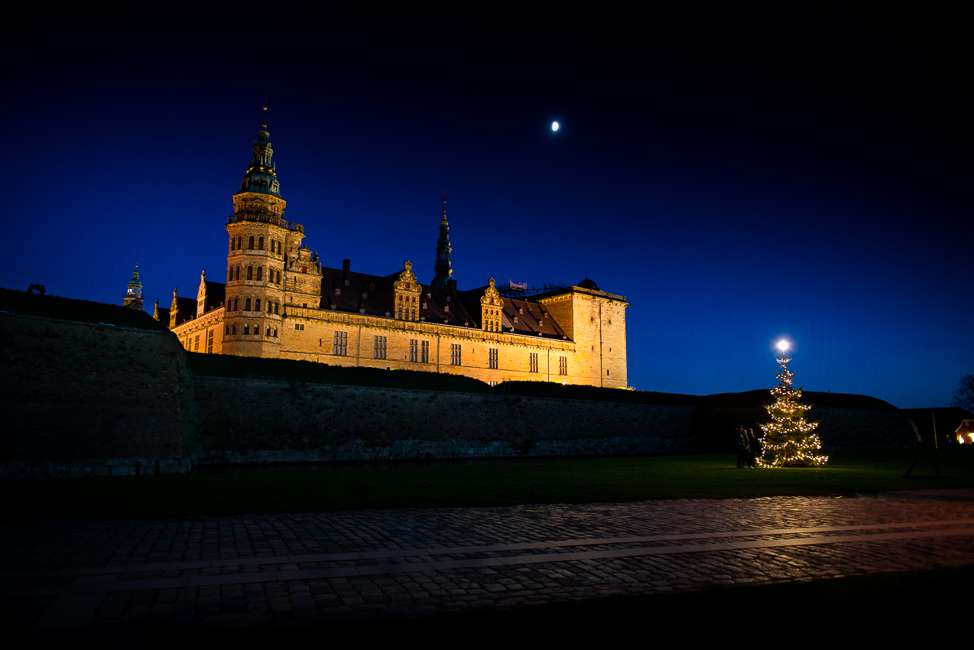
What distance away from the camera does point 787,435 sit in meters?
26.2

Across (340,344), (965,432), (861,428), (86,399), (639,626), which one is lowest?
(639,626)

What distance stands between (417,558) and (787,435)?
24031 mm

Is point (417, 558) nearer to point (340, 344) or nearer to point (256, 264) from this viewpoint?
point (256, 264)

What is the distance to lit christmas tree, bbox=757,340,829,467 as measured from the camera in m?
25.5

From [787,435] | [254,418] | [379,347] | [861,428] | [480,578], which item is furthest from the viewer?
[379,347]

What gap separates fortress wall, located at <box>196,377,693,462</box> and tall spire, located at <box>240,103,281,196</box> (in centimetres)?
2526

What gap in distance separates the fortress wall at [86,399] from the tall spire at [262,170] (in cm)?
2819

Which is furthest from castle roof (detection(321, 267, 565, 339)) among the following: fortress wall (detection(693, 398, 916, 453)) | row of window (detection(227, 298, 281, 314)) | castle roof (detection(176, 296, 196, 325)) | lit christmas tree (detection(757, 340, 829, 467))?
lit christmas tree (detection(757, 340, 829, 467))

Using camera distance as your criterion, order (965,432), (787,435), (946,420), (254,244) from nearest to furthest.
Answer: (787,435) < (254,244) < (946,420) < (965,432)

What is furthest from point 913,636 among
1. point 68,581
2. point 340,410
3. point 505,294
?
point 505,294

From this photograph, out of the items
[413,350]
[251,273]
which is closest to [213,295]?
[251,273]

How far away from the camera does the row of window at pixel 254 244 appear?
156 feet

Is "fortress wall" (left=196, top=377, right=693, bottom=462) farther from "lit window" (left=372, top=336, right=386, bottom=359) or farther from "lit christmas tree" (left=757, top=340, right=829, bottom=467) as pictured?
"lit window" (left=372, top=336, right=386, bottom=359)

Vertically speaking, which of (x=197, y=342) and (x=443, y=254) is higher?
(x=443, y=254)
